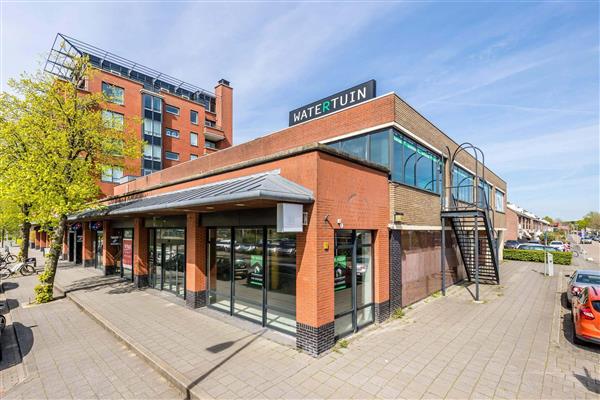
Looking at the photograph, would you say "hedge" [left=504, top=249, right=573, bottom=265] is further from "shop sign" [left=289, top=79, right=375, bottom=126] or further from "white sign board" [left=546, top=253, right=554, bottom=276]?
"shop sign" [left=289, top=79, right=375, bottom=126]

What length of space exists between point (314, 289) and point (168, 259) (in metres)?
8.68

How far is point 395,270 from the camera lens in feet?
32.4

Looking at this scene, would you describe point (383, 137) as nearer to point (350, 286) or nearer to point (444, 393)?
point (350, 286)

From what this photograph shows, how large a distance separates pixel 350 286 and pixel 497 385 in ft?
12.1

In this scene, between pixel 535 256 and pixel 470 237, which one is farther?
pixel 535 256

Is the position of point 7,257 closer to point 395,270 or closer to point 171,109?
point 171,109

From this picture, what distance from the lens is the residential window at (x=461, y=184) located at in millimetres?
15969

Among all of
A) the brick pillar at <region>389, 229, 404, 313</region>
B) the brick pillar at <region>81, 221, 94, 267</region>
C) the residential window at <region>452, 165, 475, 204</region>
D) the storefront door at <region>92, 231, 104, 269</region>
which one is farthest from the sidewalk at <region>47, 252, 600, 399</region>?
the brick pillar at <region>81, 221, 94, 267</region>

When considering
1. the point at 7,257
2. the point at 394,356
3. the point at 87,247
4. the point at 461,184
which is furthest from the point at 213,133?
the point at 394,356

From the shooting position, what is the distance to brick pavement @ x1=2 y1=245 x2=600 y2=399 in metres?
5.50

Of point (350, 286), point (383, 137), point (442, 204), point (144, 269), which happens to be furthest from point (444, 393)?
point (144, 269)

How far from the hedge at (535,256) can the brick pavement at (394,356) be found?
17.7 metres

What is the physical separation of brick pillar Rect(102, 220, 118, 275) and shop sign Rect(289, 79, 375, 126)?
12.5 m

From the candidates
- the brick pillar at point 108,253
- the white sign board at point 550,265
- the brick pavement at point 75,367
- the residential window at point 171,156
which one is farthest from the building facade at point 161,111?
the white sign board at point 550,265
